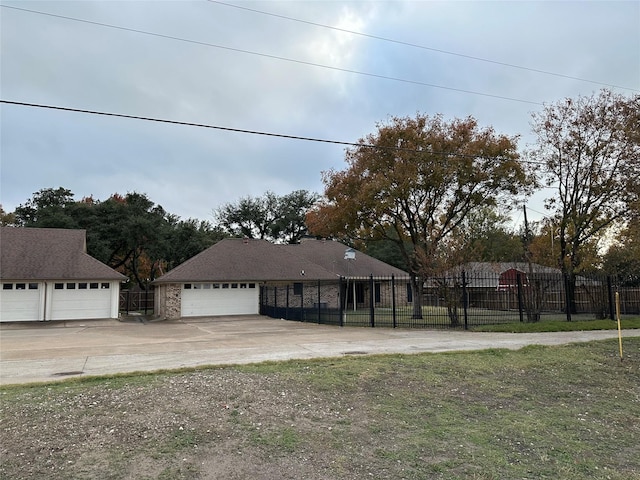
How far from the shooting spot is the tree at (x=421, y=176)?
23.5 metres

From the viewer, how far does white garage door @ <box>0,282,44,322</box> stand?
24.6 meters

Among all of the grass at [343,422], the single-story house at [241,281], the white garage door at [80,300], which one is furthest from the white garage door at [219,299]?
the grass at [343,422]

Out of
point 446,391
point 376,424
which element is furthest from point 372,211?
point 376,424

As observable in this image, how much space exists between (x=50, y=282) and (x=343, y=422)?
2482 centimetres

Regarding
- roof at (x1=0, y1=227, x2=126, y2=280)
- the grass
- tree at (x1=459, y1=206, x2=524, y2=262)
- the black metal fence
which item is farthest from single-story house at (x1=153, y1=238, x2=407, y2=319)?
tree at (x1=459, y1=206, x2=524, y2=262)

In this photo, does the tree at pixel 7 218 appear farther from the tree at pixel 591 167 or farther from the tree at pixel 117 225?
the tree at pixel 591 167

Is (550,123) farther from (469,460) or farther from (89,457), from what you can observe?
(89,457)

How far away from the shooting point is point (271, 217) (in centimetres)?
5428

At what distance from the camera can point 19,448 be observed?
4746 millimetres

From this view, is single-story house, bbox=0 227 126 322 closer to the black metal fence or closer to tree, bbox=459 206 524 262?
the black metal fence

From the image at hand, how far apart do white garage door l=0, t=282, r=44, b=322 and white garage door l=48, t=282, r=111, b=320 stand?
0.74 metres

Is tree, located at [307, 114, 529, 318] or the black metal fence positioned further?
the black metal fence

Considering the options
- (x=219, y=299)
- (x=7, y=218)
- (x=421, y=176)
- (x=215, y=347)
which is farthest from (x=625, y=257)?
(x=7, y=218)

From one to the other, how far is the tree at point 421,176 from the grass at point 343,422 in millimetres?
14687
